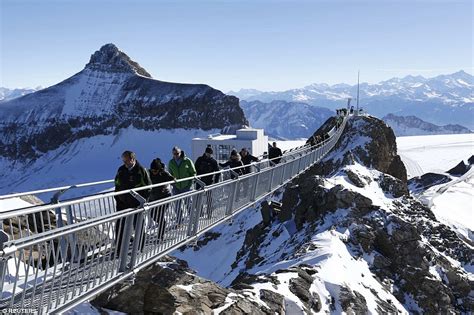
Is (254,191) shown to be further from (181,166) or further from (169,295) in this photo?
(169,295)

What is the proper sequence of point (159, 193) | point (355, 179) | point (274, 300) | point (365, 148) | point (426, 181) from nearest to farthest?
point (159, 193) → point (274, 300) → point (355, 179) → point (365, 148) → point (426, 181)

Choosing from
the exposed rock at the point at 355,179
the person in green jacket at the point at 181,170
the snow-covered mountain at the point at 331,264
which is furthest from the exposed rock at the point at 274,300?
the exposed rock at the point at 355,179

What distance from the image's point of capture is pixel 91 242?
6805mm

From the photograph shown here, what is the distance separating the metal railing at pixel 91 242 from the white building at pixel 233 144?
41274 mm

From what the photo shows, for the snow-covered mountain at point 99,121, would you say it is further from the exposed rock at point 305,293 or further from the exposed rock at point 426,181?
the exposed rock at point 305,293

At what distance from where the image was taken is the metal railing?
5367 millimetres

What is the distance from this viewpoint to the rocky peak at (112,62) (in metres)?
153

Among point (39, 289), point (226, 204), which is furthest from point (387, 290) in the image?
point (39, 289)

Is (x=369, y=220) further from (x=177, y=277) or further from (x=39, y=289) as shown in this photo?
(x=39, y=289)

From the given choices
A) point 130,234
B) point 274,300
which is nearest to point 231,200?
point 274,300

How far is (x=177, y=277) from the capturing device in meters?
10.3

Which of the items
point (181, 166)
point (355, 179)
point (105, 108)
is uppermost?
point (105, 108)

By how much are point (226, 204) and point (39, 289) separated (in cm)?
736

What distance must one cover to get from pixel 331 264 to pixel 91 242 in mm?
15281
